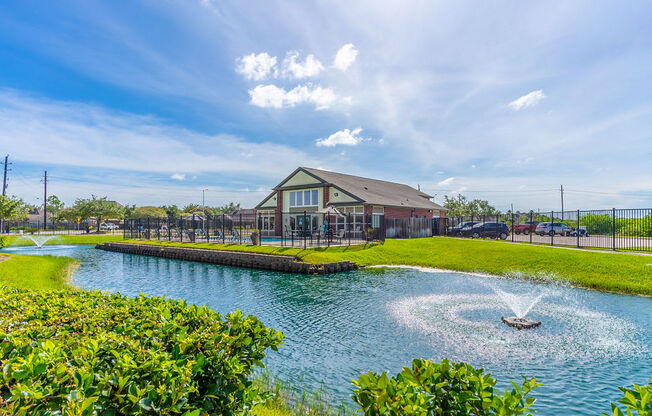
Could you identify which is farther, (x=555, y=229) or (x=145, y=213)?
(x=145, y=213)

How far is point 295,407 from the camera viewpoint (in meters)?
5.00

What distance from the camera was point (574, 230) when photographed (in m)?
33.6

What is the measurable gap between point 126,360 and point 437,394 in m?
2.12

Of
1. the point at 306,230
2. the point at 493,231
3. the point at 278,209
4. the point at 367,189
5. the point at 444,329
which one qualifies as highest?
the point at 367,189

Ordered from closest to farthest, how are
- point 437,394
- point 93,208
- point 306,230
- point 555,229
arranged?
point 437,394 → point 306,230 → point 555,229 → point 93,208

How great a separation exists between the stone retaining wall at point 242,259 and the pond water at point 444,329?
2270 millimetres

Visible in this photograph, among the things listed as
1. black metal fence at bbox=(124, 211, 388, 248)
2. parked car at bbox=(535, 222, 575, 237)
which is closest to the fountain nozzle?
black metal fence at bbox=(124, 211, 388, 248)

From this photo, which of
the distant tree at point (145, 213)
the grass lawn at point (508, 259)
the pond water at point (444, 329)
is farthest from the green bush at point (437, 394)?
the distant tree at point (145, 213)

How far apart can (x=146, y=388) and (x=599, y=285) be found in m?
15.7

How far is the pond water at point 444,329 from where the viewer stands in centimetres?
607

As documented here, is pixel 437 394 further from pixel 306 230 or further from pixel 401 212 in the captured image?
pixel 401 212

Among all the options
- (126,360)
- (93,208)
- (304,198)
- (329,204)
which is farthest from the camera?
(93,208)

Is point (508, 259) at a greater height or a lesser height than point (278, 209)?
lesser

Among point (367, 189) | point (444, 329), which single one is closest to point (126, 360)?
point (444, 329)
